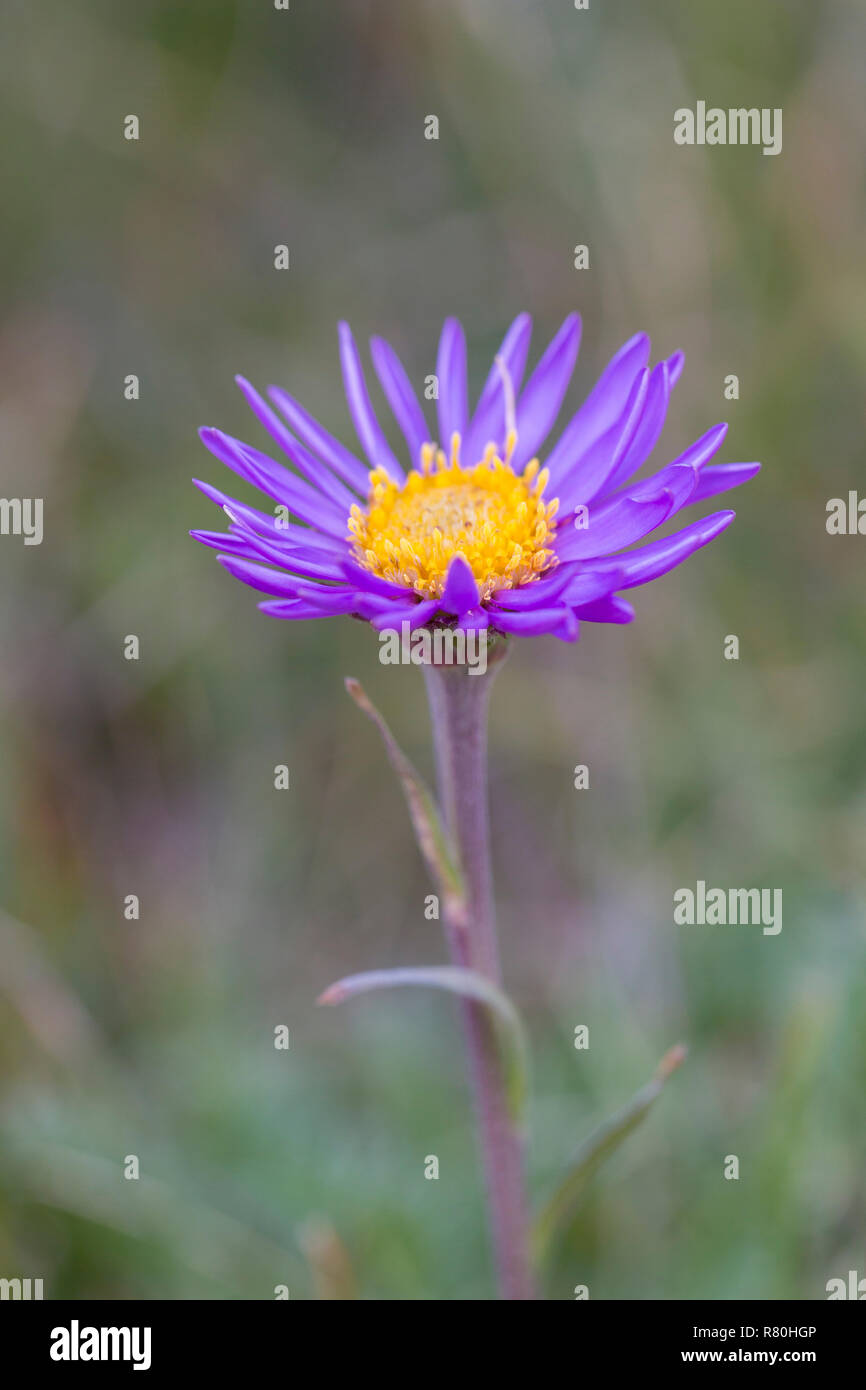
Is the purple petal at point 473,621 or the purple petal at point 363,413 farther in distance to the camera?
the purple petal at point 363,413

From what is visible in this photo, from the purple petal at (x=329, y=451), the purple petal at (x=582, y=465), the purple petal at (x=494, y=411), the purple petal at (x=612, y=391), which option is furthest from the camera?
the purple petal at (x=494, y=411)

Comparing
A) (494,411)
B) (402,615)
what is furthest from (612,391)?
(402,615)

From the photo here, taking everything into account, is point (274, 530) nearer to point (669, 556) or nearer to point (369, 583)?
point (369, 583)

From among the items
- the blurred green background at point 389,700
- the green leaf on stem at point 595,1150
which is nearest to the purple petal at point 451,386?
the green leaf on stem at point 595,1150

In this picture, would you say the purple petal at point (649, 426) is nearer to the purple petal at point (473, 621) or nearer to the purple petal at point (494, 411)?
the purple petal at point (473, 621)

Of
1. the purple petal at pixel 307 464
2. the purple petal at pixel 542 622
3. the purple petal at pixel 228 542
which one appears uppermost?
→ the purple petal at pixel 307 464
